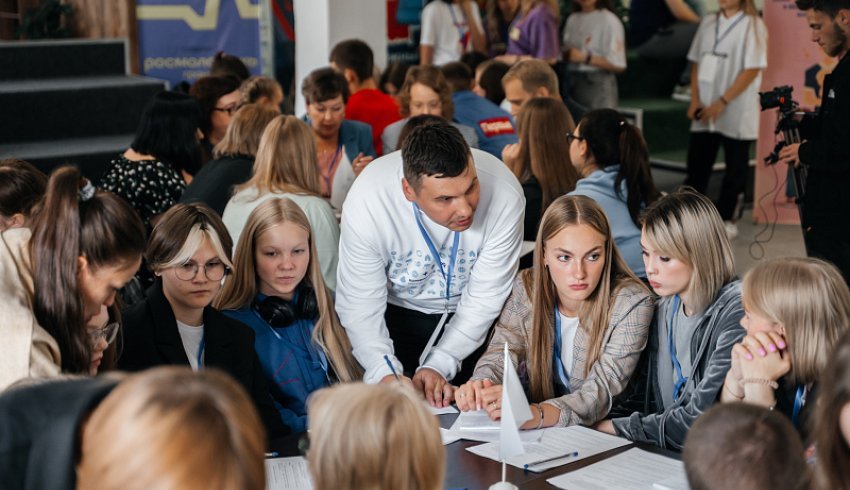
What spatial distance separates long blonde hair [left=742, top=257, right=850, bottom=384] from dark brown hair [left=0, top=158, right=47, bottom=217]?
2.10m

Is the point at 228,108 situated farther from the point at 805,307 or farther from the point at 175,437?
the point at 175,437

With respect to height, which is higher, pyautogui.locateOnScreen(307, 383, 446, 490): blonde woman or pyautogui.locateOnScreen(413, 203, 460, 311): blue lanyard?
pyautogui.locateOnScreen(307, 383, 446, 490): blonde woman

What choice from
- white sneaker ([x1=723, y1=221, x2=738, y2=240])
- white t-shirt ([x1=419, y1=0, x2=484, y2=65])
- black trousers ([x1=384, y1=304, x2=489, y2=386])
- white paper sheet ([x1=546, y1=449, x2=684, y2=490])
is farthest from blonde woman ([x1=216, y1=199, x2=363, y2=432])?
white t-shirt ([x1=419, y1=0, x2=484, y2=65])

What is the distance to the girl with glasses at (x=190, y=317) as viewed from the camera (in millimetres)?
2873

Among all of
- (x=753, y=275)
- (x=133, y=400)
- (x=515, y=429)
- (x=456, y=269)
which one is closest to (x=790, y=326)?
(x=753, y=275)

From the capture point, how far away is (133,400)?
1179 mm

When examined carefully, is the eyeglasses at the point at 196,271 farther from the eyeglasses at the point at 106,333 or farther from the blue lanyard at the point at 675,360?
the blue lanyard at the point at 675,360

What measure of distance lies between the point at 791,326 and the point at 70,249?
166cm

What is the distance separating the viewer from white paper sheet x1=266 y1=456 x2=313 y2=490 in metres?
2.30

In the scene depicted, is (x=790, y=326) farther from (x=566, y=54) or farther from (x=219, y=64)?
(x=566, y=54)

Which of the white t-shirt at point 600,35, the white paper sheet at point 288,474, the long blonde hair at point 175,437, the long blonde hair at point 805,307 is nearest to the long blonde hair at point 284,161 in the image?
the white paper sheet at point 288,474

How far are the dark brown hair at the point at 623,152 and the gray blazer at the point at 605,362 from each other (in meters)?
1.23

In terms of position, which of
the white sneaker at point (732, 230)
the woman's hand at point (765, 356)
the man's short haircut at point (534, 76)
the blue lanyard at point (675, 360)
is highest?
the man's short haircut at point (534, 76)

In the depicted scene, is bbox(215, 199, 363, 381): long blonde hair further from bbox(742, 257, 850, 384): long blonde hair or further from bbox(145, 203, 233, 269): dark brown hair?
bbox(742, 257, 850, 384): long blonde hair
